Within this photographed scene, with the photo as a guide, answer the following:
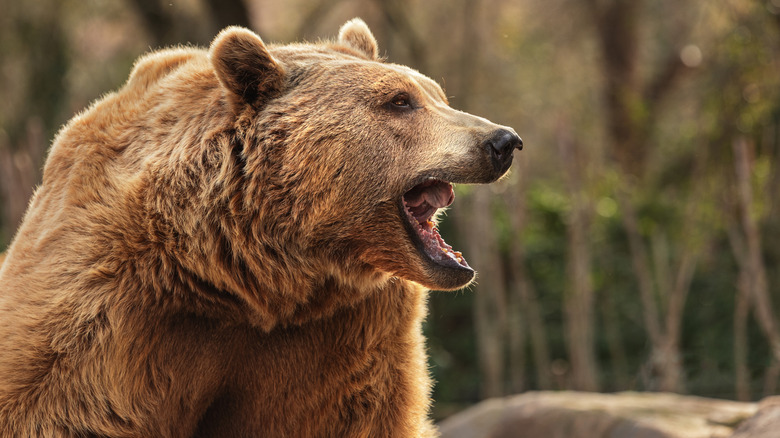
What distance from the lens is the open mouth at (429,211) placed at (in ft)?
9.14

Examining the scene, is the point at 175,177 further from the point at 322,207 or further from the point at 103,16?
the point at 103,16

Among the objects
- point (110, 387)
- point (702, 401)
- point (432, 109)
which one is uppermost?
point (432, 109)

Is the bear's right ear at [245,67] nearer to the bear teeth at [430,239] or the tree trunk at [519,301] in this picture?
the bear teeth at [430,239]

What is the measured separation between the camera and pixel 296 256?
9.01ft

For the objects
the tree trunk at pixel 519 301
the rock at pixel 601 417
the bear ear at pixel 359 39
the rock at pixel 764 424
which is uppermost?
the bear ear at pixel 359 39

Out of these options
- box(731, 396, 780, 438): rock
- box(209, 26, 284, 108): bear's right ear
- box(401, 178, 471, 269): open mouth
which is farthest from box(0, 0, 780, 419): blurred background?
box(209, 26, 284, 108): bear's right ear

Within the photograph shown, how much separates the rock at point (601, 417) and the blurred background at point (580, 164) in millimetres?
1528

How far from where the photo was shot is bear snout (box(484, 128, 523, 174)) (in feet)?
8.87

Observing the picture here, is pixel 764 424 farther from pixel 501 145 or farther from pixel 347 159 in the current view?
pixel 347 159

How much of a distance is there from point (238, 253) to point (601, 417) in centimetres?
293

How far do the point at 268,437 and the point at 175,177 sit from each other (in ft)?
2.97

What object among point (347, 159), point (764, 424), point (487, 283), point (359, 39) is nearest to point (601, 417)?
point (764, 424)

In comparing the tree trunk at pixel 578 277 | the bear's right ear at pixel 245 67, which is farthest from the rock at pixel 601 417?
the bear's right ear at pixel 245 67

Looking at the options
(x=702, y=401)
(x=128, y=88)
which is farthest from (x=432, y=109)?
(x=702, y=401)
